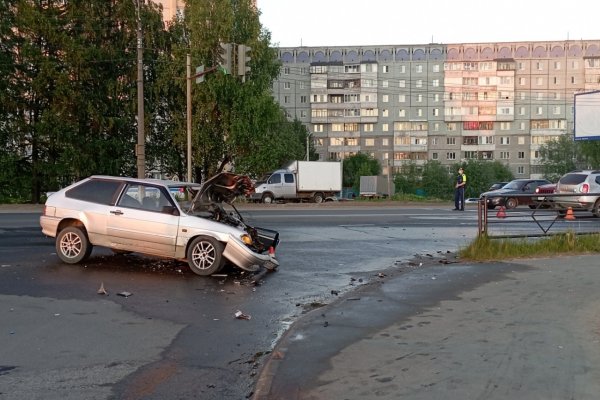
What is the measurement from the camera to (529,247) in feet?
40.2

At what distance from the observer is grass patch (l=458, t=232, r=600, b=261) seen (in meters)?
11.9

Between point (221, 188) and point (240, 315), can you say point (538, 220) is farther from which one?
point (240, 315)

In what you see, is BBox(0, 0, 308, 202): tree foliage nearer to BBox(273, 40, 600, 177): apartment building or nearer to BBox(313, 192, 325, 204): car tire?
BBox(313, 192, 325, 204): car tire

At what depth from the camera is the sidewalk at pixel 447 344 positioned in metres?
4.64

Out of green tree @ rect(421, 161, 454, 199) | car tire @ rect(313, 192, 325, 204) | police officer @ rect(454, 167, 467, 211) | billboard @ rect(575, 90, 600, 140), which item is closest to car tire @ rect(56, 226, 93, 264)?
police officer @ rect(454, 167, 467, 211)

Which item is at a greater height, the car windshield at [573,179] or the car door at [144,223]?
the car windshield at [573,179]

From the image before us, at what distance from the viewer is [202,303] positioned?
8.30m

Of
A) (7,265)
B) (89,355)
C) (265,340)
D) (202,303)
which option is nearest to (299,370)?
(265,340)

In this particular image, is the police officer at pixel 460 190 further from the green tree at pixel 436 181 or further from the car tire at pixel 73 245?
the green tree at pixel 436 181

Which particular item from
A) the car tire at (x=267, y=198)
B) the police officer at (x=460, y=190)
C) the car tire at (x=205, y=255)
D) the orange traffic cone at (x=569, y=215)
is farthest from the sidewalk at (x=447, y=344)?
the car tire at (x=267, y=198)

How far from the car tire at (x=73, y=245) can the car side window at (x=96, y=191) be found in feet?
1.95

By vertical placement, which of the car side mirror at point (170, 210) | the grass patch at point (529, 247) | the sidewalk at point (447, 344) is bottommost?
the sidewalk at point (447, 344)

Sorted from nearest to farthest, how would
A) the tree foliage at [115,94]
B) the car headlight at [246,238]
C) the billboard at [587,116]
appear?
1. the car headlight at [246,238]
2. the billboard at [587,116]
3. the tree foliage at [115,94]

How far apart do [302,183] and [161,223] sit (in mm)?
30581
